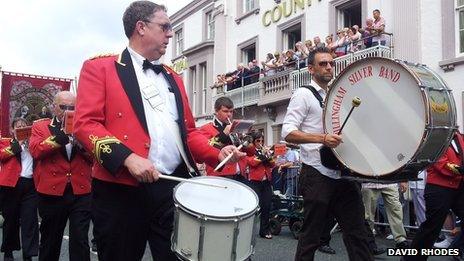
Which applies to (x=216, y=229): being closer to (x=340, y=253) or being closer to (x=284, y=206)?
(x=340, y=253)

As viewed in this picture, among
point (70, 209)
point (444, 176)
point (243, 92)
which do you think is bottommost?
point (70, 209)

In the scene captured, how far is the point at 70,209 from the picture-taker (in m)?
5.73

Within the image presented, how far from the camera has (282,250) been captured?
8.27 meters

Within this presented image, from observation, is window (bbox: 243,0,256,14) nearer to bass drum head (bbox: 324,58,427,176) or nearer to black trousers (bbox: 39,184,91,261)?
black trousers (bbox: 39,184,91,261)

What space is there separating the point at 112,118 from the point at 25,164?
16.5 feet

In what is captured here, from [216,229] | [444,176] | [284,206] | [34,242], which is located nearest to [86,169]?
[34,242]

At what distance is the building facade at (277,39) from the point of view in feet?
47.2

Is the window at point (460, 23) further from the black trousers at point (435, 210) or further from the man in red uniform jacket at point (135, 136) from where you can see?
the man in red uniform jacket at point (135, 136)

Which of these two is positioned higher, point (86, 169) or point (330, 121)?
point (330, 121)

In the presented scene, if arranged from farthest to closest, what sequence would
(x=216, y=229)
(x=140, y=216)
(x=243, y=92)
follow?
1. (x=243, y=92)
2. (x=140, y=216)
3. (x=216, y=229)

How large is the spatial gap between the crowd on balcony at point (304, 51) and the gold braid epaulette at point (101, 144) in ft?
27.1

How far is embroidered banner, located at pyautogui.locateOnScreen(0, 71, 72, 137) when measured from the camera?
12.4 meters

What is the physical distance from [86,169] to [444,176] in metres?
3.73

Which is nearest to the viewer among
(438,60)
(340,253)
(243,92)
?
(340,253)
